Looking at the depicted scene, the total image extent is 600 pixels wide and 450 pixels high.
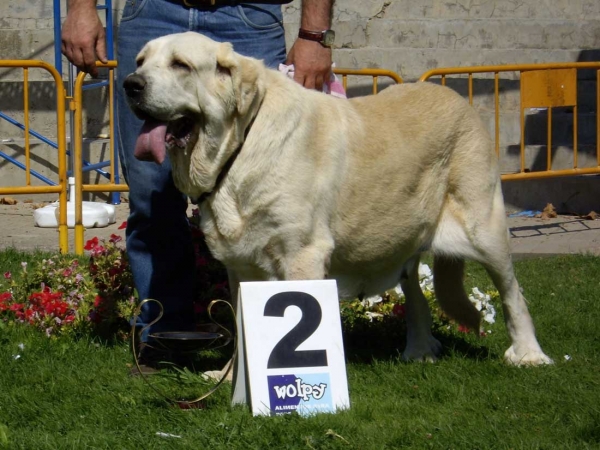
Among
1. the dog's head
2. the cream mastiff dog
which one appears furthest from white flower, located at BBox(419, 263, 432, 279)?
the dog's head

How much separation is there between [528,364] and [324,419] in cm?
147

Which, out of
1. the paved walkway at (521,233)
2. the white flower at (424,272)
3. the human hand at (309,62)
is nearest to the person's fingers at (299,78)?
the human hand at (309,62)

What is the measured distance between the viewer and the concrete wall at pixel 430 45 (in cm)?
1064

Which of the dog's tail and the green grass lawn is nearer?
the green grass lawn

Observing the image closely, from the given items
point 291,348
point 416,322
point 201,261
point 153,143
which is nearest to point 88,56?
point 153,143

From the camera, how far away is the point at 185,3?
4578 millimetres

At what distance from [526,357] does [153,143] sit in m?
2.20

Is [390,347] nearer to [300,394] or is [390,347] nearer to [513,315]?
[513,315]

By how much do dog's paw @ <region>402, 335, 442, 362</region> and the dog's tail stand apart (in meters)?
0.18

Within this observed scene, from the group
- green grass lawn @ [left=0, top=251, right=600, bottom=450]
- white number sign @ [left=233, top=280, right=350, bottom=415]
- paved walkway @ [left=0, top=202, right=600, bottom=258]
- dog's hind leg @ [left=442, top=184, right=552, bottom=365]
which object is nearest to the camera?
green grass lawn @ [left=0, top=251, right=600, bottom=450]

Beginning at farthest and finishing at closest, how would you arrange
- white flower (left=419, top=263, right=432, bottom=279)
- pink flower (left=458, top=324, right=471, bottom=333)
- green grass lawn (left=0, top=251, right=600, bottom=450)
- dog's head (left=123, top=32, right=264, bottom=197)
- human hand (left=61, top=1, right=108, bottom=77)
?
white flower (left=419, top=263, right=432, bottom=279), pink flower (left=458, top=324, right=471, bottom=333), human hand (left=61, top=1, right=108, bottom=77), dog's head (left=123, top=32, right=264, bottom=197), green grass lawn (left=0, top=251, right=600, bottom=450)

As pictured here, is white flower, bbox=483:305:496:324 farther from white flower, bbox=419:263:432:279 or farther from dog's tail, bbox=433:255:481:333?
dog's tail, bbox=433:255:481:333

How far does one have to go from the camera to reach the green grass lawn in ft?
12.0

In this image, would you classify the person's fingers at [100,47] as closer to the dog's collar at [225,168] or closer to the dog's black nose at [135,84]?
the dog's black nose at [135,84]
